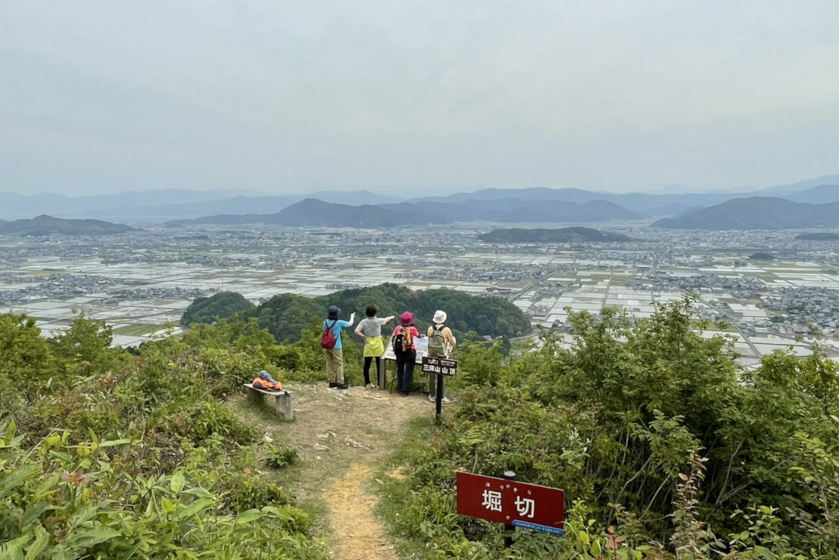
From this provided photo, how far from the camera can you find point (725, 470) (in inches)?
185

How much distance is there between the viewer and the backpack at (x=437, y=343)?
8484 mm

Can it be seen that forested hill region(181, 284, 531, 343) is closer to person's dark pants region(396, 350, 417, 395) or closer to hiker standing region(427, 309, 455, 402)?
person's dark pants region(396, 350, 417, 395)

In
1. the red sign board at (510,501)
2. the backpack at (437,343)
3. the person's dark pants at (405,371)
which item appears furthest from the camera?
the person's dark pants at (405,371)

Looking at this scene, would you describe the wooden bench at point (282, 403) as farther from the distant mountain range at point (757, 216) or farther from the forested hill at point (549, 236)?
the distant mountain range at point (757, 216)

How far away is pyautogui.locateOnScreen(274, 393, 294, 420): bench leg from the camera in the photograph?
23.7ft

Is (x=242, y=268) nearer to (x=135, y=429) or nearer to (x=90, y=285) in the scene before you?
(x=90, y=285)

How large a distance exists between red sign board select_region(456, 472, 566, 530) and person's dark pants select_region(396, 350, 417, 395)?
5.25 m

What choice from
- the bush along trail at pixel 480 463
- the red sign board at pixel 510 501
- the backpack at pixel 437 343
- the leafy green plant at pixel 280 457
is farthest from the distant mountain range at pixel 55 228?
the red sign board at pixel 510 501

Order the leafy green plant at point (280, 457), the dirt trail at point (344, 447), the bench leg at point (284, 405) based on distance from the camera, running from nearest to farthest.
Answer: the dirt trail at point (344, 447)
the leafy green plant at point (280, 457)
the bench leg at point (284, 405)

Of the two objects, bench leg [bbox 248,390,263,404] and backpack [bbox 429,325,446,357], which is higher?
backpack [bbox 429,325,446,357]

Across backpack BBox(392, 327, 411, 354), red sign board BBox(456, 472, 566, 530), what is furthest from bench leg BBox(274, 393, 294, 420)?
red sign board BBox(456, 472, 566, 530)

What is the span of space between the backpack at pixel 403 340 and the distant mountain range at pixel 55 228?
128273 mm

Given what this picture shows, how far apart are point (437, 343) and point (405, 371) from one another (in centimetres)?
85

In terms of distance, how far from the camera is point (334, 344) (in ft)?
28.3
